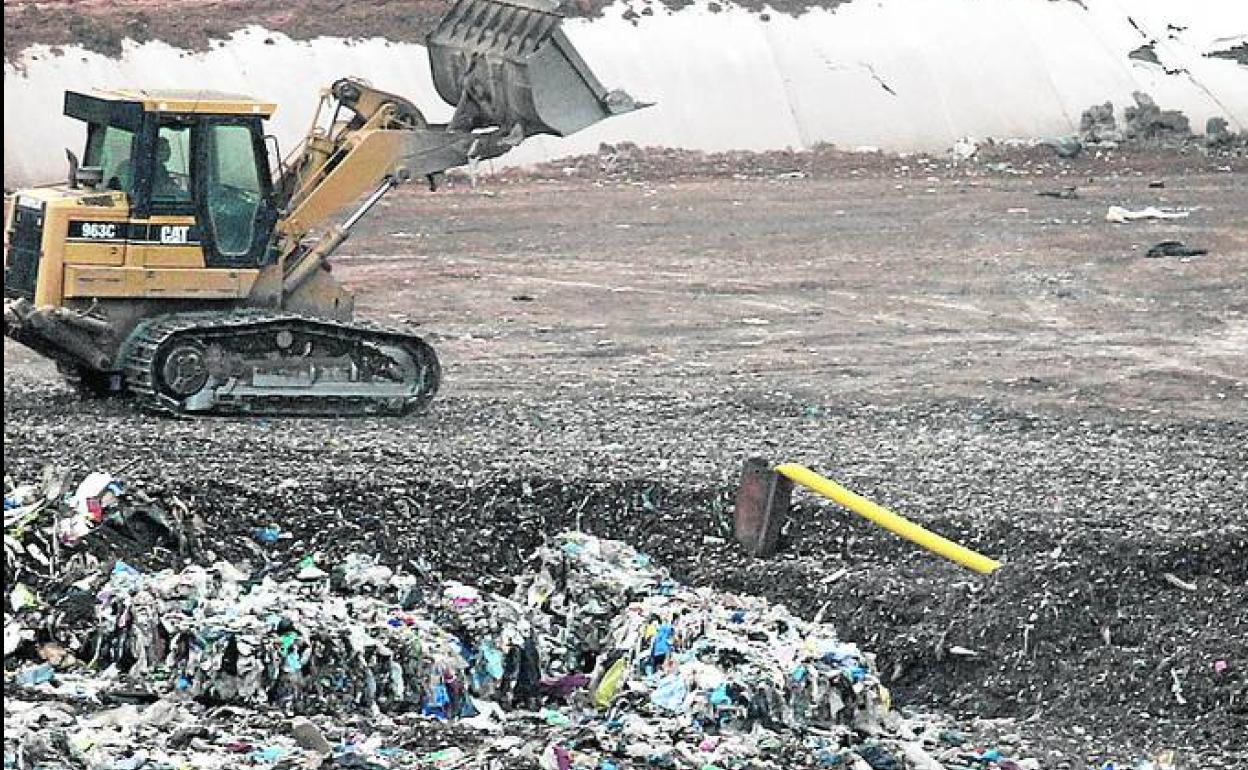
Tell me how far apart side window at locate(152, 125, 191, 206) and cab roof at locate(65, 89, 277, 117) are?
0.14 m

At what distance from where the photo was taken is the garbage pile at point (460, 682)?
26.2ft

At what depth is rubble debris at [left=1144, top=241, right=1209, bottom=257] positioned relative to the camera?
912 inches

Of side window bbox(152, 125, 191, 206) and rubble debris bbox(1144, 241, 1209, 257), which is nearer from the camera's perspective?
side window bbox(152, 125, 191, 206)

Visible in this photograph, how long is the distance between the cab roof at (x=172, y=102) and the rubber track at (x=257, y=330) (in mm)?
1275

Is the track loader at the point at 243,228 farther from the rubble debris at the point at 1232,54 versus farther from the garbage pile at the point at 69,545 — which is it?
the rubble debris at the point at 1232,54

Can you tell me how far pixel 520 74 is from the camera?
47.9 ft

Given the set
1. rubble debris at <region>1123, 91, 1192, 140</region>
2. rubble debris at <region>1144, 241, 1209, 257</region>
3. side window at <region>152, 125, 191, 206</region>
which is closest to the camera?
side window at <region>152, 125, 191, 206</region>

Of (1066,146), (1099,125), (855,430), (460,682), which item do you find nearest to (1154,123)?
(1099,125)

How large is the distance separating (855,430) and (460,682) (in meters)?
6.04

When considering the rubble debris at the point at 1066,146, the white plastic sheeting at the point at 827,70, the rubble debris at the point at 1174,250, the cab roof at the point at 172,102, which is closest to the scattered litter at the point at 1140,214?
→ the rubble debris at the point at 1174,250

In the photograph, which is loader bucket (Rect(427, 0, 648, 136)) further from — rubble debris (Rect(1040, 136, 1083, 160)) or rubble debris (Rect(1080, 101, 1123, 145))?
rubble debris (Rect(1080, 101, 1123, 145))

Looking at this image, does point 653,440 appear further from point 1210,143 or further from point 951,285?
point 1210,143

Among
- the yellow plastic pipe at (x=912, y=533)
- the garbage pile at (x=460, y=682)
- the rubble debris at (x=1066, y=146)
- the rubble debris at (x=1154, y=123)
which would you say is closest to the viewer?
the garbage pile at (x=460, y=682)

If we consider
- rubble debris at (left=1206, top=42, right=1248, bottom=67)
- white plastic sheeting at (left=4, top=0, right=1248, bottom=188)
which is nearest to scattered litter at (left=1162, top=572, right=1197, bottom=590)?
white plastic sheeting at (left=4, top=0, right=1248, bottom=188)
